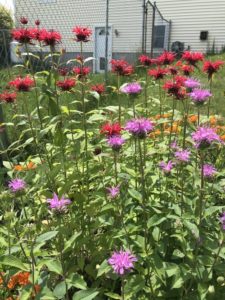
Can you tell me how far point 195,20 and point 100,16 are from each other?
328 cm

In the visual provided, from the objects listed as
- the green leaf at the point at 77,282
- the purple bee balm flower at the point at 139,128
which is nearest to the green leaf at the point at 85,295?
the green leaf at the point at 77,282

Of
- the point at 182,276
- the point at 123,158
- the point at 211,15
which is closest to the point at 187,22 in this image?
the point at 211,15

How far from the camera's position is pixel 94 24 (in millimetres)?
15148

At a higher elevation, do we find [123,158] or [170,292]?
[123,158]

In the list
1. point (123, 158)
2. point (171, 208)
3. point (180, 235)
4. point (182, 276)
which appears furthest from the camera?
point (123, 158)

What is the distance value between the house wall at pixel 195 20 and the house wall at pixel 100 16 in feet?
4.34

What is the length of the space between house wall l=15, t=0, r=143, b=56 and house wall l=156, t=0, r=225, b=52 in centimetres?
132

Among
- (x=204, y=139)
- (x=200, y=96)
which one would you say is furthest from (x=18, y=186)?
(x=200, y=96)

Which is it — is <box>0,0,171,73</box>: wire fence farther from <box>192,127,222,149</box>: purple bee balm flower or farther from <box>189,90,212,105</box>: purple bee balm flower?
<box>192,127,222,149</box>: purple bee balm flower

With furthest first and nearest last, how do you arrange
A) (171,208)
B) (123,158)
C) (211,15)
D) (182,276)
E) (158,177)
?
(211,15) → (123,158) → (158,177) → (171,208) → (182,276)

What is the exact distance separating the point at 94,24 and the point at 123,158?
524 inches

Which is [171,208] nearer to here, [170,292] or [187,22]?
[170,292]

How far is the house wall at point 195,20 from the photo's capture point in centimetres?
1464

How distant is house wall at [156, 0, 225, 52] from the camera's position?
14.6 metres
